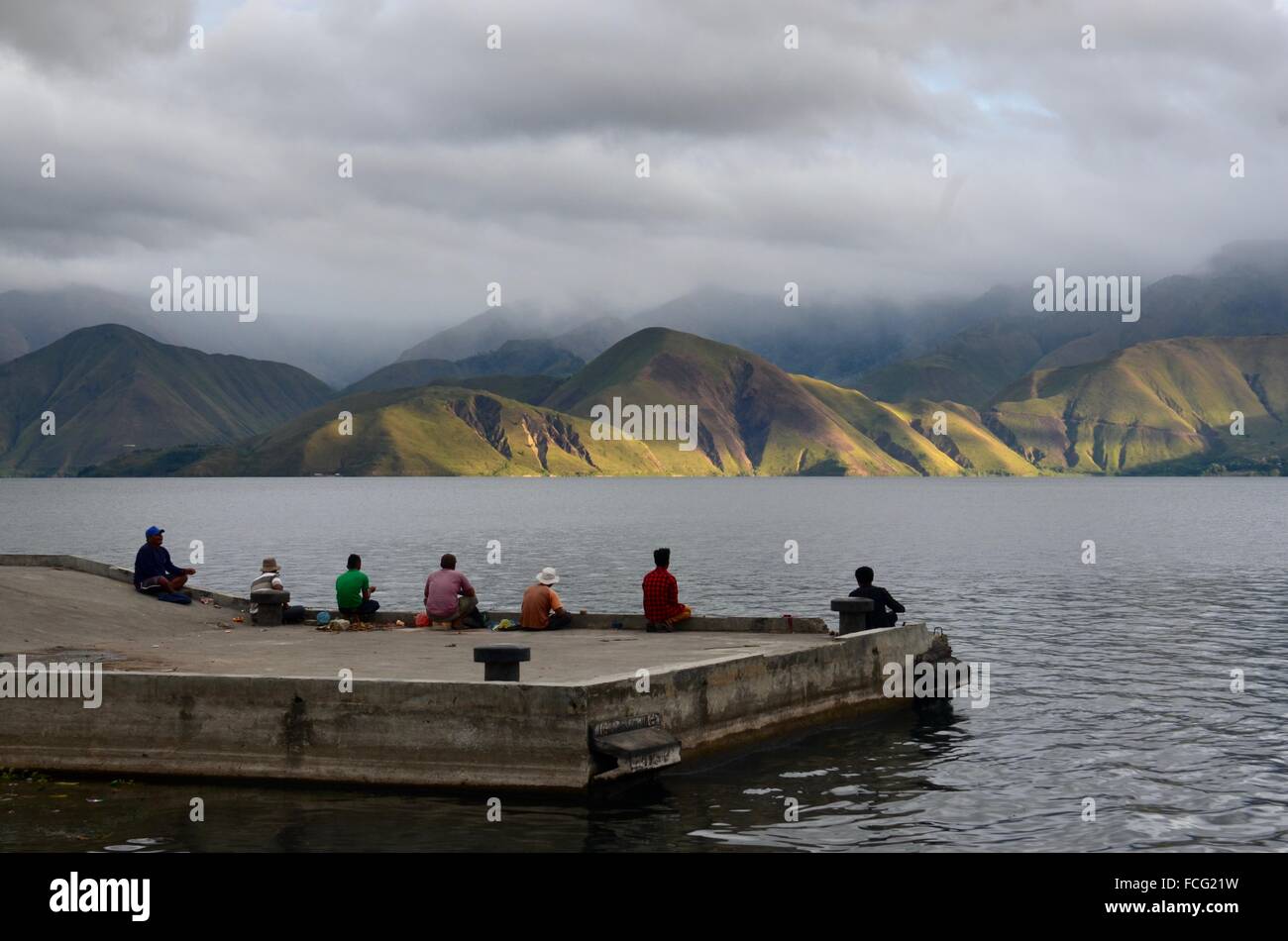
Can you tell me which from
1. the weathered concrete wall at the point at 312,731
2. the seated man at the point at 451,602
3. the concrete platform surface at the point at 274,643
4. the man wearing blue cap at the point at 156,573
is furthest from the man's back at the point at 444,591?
the weathered concrete wall at the point at 312,731

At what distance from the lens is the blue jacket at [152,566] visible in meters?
32.1

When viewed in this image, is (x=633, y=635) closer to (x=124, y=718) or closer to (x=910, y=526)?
(x=124, y=718)

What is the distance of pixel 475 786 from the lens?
18.9 metres

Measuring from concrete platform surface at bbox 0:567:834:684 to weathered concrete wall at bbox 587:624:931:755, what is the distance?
44 centimetres

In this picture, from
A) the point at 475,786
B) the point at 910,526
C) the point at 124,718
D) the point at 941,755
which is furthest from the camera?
the point at 910,526

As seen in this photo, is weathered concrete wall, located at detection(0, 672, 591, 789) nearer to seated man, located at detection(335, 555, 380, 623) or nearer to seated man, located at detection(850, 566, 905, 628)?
seated man, located at detection(335, 555, 380, 623)

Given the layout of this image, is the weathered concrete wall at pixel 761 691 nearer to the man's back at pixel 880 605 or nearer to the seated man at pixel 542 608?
the man's back at pixel 880 605

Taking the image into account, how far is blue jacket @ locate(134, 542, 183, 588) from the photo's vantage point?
32.1 meters

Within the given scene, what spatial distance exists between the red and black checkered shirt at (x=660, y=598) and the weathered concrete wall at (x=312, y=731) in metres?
10.7

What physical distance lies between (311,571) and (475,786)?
58190 millimetres

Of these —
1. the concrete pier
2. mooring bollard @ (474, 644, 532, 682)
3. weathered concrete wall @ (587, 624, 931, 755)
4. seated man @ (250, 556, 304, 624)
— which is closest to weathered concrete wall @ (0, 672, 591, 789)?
the concrete pier

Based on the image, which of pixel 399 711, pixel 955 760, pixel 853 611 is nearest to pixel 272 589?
pixel 399 711
